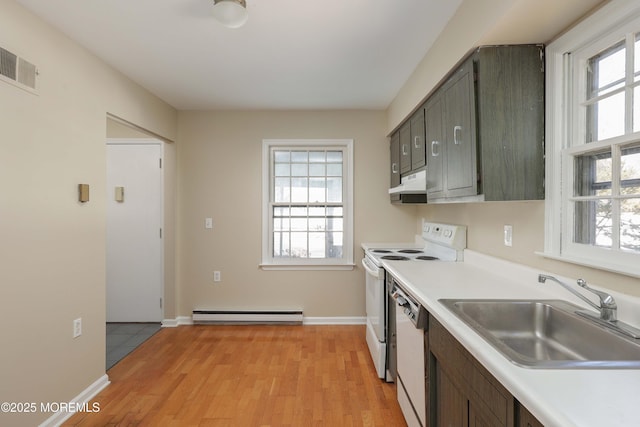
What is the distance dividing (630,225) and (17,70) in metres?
3.06

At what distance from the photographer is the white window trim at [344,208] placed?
12.1 ft

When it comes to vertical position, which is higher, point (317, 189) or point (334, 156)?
point (334, 156)

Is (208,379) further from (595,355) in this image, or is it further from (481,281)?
(595,355)

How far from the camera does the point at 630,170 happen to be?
4.01 ft

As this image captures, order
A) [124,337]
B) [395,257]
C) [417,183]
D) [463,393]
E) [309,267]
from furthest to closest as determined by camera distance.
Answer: [309,267] → [124,337] → [395,257] → [417,183] → [463,393]

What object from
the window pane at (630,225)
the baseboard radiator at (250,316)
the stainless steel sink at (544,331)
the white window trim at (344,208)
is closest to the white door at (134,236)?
the baseboard radiator at (250,316)

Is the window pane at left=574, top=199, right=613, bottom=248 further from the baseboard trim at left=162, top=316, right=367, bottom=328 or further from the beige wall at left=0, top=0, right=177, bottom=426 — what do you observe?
the beige wall at left=0, top=0, right=177, bottom=426

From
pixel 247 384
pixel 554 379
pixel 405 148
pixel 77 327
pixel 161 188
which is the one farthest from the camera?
pixel 161 188

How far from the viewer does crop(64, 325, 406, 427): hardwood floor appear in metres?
2.03

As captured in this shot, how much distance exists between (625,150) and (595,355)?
81cm

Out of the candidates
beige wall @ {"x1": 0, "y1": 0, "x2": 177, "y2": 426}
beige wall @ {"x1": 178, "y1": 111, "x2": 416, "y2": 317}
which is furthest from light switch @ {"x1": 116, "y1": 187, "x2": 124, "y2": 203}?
beige wall @ {"x1": 0, "y1": 0, "x2": 177, "y2": 426}

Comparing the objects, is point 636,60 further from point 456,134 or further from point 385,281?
point 385,281

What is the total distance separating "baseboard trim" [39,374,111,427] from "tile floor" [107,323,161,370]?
0.35 m

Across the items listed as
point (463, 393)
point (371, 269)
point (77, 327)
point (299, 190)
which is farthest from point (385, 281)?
point (77, 327)
